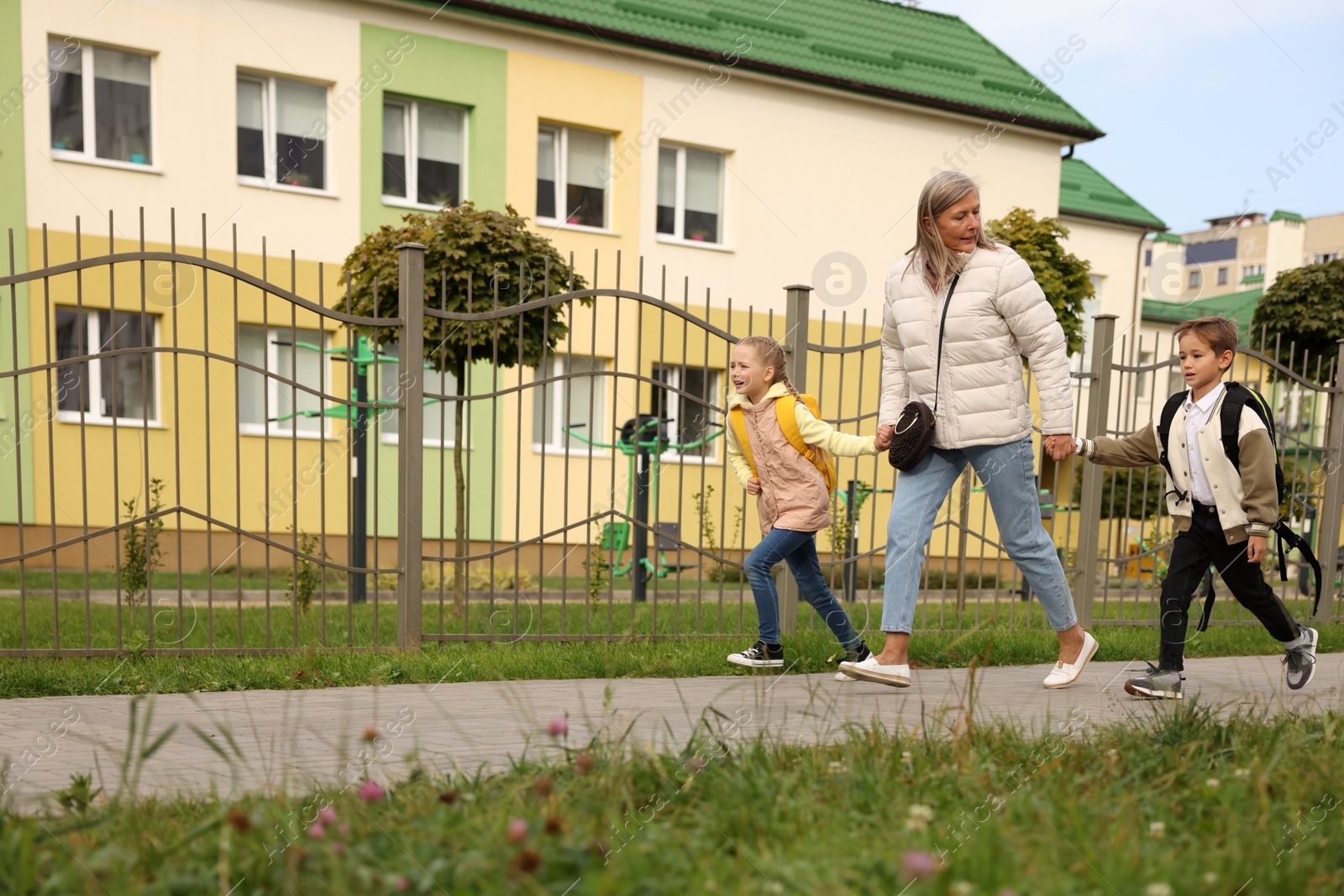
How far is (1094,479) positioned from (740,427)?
318 centimetres

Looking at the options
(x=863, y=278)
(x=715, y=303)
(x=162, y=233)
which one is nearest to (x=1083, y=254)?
(x=863, y=278)

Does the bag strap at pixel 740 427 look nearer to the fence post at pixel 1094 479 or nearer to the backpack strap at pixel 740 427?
the backpack strap at pixel 740 427

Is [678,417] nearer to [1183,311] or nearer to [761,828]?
[761,828]

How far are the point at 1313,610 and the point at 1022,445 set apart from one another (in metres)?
5.14

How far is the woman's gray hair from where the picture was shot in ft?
16.6

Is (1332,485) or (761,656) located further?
(1332,485)

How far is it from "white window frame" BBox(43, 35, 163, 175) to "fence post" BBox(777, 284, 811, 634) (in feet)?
33.1

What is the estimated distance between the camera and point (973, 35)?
22.7 m

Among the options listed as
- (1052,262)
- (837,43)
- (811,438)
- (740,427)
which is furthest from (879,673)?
(837,43)

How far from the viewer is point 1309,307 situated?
13.6 m

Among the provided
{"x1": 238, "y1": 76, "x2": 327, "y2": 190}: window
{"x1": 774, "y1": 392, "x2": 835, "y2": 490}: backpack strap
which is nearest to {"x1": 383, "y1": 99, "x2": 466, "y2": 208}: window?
{"x1": 238, "y1": 76, "x2": 327, "y2": 190}: window

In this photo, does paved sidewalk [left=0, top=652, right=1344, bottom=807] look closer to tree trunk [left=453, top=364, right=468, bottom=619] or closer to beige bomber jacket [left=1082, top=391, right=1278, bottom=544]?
beige bomber jacket [left=1082, top=391, right=1278, bottom=544]

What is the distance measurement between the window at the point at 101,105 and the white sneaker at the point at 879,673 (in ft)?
39.6

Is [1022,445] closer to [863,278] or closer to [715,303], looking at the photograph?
[715,303]
